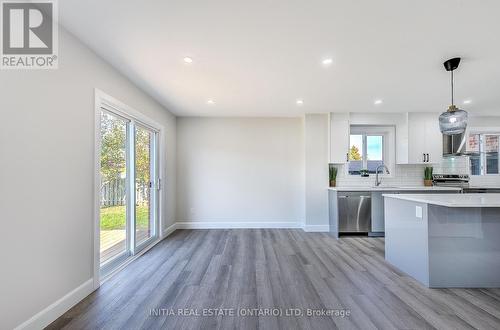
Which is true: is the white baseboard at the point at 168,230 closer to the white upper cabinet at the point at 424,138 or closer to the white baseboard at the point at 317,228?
the white baseboard at the point at 317,228

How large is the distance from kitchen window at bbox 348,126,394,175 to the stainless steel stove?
111 cm

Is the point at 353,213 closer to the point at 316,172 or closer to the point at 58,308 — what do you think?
the point at 316,172

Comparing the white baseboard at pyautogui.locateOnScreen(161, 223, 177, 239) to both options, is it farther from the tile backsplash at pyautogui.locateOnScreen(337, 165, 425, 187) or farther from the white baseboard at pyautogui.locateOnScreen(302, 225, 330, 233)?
the tile backsplash at pyautogui.locateOnScreen(337, 165, 425, 187)

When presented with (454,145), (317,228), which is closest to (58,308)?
(317,228)

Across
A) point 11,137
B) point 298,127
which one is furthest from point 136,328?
point 298,127

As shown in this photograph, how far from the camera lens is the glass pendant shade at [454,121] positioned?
249cm

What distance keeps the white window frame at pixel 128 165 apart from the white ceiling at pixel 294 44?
1.55ft

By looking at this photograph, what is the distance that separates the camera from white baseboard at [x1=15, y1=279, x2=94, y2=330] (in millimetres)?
1713

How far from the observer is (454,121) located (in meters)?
2.51

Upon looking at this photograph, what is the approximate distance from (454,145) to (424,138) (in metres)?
0.71

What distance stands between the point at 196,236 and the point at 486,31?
4.93 meters

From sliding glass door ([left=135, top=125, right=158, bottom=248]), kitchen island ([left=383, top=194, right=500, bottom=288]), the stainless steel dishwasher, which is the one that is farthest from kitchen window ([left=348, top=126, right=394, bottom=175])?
sliding glass door ([left=135, top=125, right=158, bottom=248])

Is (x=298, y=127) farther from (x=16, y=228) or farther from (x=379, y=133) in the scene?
(x=16, y=228)

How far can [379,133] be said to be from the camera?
5.19 meters
